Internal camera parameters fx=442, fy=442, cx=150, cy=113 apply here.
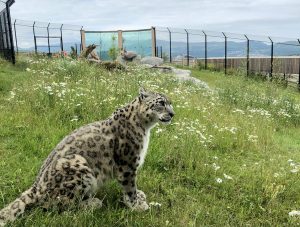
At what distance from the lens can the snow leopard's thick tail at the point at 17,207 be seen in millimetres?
5094

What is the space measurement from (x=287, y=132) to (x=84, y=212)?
29.4 ft

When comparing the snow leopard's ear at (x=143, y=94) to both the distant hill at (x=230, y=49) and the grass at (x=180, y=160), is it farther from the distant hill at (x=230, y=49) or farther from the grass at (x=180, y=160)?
the distant hill at (x=230, y=49)

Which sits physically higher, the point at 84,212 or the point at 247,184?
the point at 84,212

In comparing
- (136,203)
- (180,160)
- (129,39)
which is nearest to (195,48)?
(129,39)

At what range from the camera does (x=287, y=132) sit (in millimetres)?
12781

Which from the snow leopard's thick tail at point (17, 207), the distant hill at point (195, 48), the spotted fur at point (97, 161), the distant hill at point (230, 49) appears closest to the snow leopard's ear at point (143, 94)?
the spotted fur at point (97, 161)

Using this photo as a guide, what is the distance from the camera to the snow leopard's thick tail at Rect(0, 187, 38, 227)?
201 inches

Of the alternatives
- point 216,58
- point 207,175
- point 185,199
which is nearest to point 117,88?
point 207,175

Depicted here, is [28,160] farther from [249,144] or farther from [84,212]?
[249,144]

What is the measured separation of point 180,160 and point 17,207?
3.38m

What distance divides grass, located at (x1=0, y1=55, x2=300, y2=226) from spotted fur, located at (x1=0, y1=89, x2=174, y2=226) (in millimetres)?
184

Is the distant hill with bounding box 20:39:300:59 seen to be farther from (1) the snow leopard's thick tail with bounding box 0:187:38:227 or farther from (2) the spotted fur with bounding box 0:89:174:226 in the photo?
→ (1) the snow leopard's thick tail with bounding box 0:187:38:227

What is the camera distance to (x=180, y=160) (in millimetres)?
7863

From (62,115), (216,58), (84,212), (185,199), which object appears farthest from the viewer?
(216,58)
